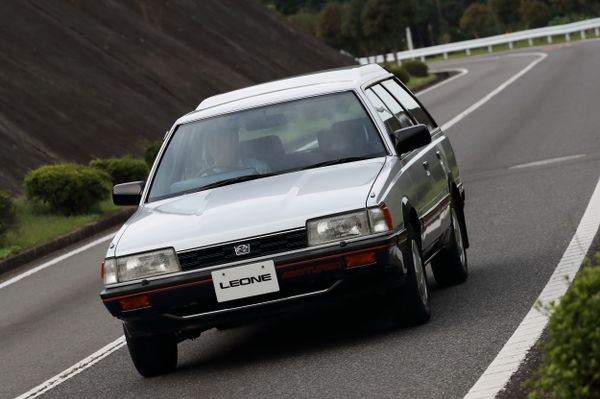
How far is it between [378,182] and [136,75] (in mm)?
30622

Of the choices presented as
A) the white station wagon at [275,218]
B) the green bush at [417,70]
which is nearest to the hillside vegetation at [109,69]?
the green bush at [417,70]

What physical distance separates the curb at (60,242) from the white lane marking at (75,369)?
25.6 ft

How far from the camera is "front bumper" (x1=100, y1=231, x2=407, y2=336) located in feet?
26.6

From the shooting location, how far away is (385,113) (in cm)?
991

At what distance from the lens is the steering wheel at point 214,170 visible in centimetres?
939

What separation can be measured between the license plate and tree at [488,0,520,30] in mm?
102946

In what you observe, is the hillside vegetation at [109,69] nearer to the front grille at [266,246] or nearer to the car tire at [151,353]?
the car tire at [151,353]

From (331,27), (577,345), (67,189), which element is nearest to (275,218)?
(577,345)

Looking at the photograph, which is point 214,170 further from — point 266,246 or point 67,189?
point 67,189

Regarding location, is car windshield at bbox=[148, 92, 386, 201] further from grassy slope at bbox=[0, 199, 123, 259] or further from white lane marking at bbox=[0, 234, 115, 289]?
grassy slope at bbox=[0, 199, 123, 259]

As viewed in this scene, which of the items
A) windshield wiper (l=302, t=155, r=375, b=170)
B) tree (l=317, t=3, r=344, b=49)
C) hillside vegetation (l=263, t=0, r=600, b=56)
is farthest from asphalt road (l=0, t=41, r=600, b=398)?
tree (l=317, t=3, r=344, b=49)

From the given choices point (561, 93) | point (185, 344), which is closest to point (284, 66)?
point (561, 93)

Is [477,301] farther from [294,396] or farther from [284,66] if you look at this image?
[284,66]

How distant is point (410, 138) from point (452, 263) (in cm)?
151
